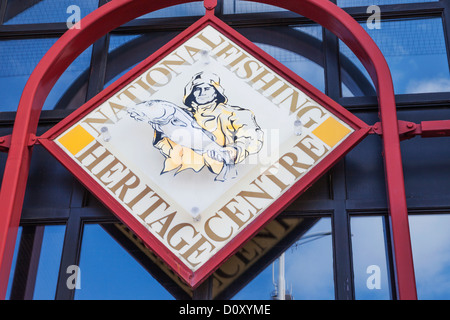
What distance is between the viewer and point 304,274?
514 cm

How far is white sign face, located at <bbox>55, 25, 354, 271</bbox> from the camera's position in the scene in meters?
5.06

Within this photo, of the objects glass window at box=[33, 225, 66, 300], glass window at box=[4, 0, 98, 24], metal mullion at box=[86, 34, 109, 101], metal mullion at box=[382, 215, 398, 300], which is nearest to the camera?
metal mullion at box=[382, 215, 398, 300]

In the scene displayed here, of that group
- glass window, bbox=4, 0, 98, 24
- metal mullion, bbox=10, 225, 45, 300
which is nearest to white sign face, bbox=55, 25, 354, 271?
metal mullion, bbox=10, 225, 45, 300

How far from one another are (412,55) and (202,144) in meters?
2.28

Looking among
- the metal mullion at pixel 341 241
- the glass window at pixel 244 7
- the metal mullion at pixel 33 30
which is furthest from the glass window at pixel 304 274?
the metal mullion at pixel 33 30

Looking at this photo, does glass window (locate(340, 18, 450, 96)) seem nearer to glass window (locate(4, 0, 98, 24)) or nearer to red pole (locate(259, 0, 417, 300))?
red pole (locate(259, 0, 417, 300))

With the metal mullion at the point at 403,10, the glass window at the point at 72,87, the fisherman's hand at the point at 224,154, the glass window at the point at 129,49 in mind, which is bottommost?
the fisherman's hand at the point at 224,154

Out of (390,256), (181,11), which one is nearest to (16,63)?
(181,11)

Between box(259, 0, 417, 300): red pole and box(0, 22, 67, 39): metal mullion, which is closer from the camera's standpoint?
box(259, 0, 417, 300): red pole

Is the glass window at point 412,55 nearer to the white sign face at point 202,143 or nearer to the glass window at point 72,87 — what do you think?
the white sign face at point 202,143

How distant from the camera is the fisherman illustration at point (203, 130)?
17.3 ft

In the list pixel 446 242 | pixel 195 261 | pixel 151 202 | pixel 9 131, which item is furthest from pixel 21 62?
pixel 446 242

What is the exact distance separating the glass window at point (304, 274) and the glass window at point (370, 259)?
206 millimetres

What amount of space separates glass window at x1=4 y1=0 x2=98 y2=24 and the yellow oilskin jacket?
211cm
